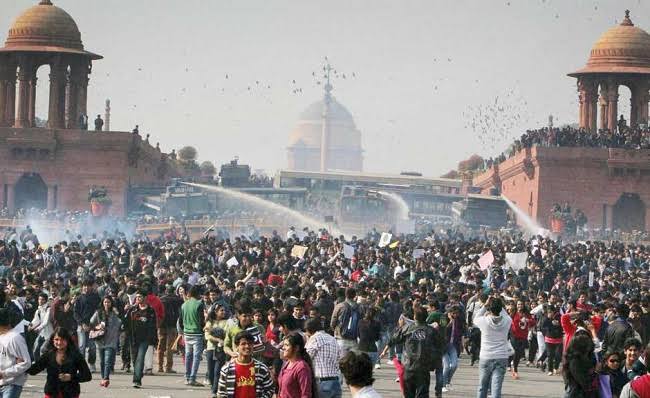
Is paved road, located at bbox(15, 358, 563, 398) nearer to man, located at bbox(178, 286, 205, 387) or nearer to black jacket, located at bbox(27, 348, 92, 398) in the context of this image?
man, located at bbox(178, 286, 205, 387)

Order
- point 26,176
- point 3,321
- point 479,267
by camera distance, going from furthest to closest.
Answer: point 26,176, point 479,267, point 3,321

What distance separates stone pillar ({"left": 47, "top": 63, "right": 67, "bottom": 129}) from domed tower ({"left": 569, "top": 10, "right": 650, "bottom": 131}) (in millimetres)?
20632

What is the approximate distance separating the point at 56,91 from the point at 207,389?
177ft

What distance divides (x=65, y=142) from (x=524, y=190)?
57.4 ft

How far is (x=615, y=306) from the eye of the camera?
20.5 metres

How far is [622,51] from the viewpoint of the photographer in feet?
247

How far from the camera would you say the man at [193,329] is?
806 inches

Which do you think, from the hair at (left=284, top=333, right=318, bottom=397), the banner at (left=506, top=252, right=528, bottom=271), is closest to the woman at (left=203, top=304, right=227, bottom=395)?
the hair at (left=284, top=333, right=318, bottom=397)

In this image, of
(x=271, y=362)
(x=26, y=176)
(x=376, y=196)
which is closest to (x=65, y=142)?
(x=26, y=176)

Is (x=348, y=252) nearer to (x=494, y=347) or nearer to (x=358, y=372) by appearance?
(x=494, y=347)

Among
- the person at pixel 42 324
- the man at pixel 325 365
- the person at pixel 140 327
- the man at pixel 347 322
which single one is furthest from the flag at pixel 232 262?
the man at pixel 325 365

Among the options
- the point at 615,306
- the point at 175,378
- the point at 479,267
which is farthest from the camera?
the point at 479,267

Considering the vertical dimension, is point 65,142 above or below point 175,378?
above

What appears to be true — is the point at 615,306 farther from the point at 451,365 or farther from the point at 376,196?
the point at 376,196
